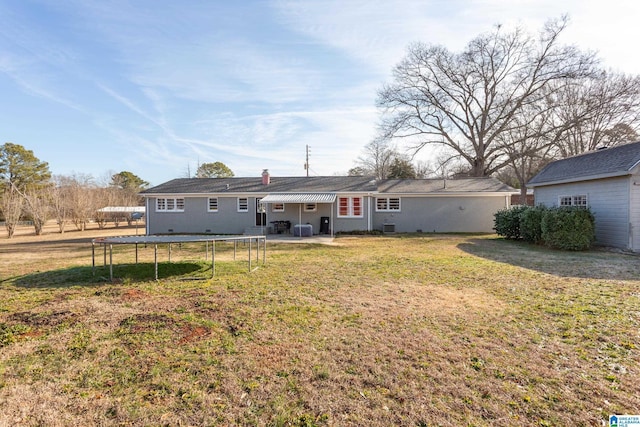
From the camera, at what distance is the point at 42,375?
10.8 ft

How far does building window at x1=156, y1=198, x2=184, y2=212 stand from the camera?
22.5 metres

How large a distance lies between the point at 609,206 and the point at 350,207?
12707 mm

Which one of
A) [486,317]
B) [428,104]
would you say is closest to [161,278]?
[486,317]

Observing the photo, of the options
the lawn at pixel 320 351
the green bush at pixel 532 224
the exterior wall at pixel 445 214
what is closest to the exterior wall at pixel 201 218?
the exterior wall at pixel 445 214

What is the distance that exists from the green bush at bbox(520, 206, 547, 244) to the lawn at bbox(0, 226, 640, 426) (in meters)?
7.26

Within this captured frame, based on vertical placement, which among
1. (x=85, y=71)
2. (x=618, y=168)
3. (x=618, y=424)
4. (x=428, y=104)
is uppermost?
(x=428, y=104)

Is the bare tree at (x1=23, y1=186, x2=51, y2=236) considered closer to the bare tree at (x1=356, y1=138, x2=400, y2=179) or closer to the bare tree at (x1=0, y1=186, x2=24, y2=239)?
the bare tree at (x1=0, y1=186, x2=24, y2=239)

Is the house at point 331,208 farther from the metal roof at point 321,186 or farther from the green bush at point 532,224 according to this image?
the green bush at point 532,224

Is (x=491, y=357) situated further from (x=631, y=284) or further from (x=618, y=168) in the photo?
(x=618, y=168)

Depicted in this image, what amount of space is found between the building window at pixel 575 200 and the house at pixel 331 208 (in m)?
5.58

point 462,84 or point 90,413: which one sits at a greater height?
point 462,84

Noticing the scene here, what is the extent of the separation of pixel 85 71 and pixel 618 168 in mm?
21879

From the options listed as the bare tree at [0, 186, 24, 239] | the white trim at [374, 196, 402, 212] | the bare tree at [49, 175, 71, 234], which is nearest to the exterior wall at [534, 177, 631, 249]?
the white trim at [374, 196, 402, 212]

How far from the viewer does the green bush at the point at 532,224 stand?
14.5m
